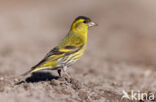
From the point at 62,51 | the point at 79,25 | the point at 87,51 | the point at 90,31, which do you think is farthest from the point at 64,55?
the point at 90,31

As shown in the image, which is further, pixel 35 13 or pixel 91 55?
pixel 35 13

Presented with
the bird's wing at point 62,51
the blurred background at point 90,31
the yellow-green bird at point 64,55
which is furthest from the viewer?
the blurred background at point 90,31

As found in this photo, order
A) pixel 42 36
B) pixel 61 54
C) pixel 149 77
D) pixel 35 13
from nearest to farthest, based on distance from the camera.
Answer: pixel 61 54 → pixel 149 77 → pixel 42 36 → pixel 35 13

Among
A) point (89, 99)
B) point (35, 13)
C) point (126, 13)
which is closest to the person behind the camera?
point (89, 99)

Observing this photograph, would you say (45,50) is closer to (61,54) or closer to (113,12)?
(61,54)

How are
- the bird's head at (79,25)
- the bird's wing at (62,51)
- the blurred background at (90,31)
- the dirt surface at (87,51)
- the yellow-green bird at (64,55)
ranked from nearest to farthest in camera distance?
the dirt surface at (87,51), the yellow-green bird at (64,55), the bird's wing at (62,51), the bird's head at (79,25), the blurred background at (90,31)

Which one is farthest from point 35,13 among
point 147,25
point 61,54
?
point 61,54

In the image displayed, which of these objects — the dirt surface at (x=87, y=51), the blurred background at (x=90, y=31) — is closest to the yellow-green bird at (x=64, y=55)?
the dirt surface at (x=87, y=51)

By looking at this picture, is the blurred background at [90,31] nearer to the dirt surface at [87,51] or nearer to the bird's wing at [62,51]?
the dirt surface at [87,51]

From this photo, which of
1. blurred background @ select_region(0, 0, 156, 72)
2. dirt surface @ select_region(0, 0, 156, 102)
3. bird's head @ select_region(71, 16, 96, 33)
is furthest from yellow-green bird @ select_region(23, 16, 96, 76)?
blurred background @ select_region(0, 0, 156, 72)
